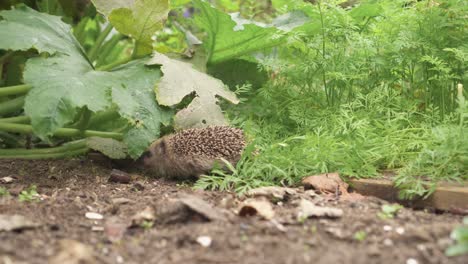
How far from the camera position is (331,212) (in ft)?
7.32

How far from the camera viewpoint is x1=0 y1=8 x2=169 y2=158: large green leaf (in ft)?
8.98

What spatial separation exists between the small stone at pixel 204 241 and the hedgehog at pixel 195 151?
4.22 feet

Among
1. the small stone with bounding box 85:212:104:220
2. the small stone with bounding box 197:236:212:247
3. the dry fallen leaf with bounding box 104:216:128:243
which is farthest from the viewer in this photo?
the small stone with bounding box 85:212:104:220

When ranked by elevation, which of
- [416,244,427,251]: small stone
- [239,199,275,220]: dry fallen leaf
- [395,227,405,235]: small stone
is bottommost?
[239,199,275,220]: dry fallen leaf

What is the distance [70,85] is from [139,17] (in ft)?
2.41

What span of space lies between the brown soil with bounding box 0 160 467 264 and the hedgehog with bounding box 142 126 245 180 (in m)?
0.58

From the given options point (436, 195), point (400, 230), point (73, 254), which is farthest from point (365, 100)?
point (73, 254)

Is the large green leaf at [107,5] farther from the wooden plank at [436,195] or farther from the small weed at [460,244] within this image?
the small weed at [460,244]

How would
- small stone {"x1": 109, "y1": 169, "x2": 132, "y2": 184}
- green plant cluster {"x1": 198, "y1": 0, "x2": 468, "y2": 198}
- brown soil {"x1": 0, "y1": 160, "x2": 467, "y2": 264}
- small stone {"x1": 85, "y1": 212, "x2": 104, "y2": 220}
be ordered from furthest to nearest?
small stone {"x1": 109, "y1": 169, "x2": 132, "y2": 184}
green plant cluster {"x1": 198, "y1": 0, "x2": 468, "y2": 198}
small stone {"x1": 85, "y1": 212, "x2": 104, "y2": 220}
brown soil {"x1": 0, "y1": 160, "x2": 467, "y2": 264}

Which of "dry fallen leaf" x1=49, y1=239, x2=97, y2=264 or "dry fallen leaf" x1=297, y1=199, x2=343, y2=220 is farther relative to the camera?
"dry fallen leaf" x1=297, y1=199, x2=343, y2=220

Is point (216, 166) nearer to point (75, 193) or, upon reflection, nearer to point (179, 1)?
point (75, 193)

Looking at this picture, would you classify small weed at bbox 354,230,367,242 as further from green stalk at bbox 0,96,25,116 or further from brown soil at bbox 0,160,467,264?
green stalk at bbox 0,96,25,116

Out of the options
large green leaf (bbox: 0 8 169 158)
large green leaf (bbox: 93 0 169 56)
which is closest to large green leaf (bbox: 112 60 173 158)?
large green leaf (bbox: 0 8 169 158)

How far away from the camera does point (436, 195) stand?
271cm
